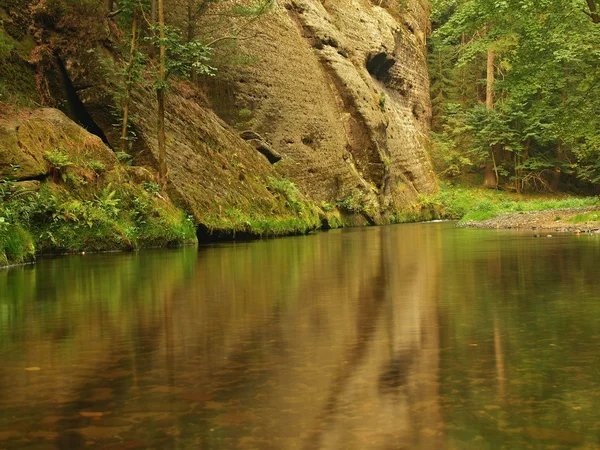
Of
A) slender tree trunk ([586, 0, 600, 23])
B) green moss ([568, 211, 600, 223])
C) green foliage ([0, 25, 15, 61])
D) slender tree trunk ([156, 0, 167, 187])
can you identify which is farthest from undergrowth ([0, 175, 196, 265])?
slender tree trunk ([586, 0, 600, 23])

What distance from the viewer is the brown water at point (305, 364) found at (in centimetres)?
273

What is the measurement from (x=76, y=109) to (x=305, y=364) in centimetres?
1781

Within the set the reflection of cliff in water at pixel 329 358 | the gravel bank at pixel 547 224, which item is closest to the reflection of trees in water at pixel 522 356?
the reflection of cliff in water at pixel 329 358

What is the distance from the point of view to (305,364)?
13.0 ft

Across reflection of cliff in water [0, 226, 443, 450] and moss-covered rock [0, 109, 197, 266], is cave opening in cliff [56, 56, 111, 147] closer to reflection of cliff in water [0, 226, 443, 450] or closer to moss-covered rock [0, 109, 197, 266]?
moss-covered rock [0, 109, 197, 266]

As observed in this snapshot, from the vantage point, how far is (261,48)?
3231cm

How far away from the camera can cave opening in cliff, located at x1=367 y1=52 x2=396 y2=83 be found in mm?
45344

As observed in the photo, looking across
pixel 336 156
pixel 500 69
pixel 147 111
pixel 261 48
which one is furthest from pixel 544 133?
pixel 147 111

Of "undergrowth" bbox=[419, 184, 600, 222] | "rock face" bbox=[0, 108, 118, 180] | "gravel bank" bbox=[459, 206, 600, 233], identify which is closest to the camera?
"rock face" bbox=[0, 108, 118, 180]

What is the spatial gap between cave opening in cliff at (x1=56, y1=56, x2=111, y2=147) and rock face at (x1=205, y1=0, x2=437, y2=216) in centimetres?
1051

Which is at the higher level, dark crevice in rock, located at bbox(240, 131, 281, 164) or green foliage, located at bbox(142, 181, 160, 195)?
dark crevice in rock, located at bbox(240, 131, 281, 164)

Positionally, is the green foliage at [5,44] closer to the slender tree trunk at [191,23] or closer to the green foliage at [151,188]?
the green foliage at [151,188]

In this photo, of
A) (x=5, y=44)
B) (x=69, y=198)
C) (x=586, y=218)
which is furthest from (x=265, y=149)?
(x=69, y=198)

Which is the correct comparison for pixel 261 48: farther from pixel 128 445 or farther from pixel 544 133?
pixel 128 445
